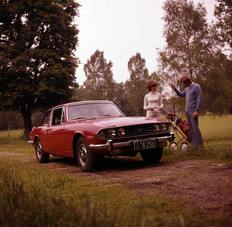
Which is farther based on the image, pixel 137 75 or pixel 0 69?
pixel 137 75

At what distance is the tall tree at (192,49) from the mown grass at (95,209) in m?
23.2

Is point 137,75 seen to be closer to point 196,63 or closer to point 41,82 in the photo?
point 196,63

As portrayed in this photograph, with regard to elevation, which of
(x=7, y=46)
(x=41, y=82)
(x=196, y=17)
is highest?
(x=196, y=17)

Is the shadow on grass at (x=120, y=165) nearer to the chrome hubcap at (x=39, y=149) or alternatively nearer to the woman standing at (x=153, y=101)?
the chrome hubcap at (x=39, y=149)

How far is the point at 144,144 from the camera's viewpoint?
648 centimetres

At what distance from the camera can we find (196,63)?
1038 inches

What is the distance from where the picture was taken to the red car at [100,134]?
248 inches

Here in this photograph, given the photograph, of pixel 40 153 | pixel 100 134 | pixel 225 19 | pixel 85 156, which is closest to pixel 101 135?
pixel 100 134

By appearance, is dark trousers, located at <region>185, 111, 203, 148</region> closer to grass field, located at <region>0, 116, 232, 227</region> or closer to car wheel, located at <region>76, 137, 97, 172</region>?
car wheel, located at <region>76, 137, 97, 172</region>

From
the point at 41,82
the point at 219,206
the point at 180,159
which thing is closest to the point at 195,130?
the point at 180,159

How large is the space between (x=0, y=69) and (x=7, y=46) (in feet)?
5.91

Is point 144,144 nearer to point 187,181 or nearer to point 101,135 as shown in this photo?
point 101,135

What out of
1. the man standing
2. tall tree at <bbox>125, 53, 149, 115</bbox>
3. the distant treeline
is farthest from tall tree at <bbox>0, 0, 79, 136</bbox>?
the distant treeline

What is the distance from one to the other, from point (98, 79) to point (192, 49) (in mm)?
38287
